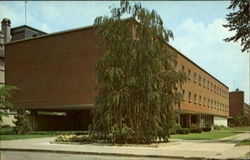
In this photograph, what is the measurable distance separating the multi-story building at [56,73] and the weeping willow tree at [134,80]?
11323 mm

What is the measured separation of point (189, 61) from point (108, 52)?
29214 mm

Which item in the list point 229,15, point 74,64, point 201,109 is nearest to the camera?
point 229,15

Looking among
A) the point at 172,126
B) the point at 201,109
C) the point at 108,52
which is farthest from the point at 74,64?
the point at 201,109

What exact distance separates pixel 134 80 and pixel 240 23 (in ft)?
23.6

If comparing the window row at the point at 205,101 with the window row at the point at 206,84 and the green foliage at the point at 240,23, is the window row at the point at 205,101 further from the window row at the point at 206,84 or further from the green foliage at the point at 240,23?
the green foliage at the point at 240,23

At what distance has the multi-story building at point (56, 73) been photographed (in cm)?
3372

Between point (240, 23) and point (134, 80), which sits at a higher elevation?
point (240, 23)

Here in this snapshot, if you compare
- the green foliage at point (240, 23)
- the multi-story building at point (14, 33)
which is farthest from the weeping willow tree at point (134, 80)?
the multi-story building at point (14, 33)

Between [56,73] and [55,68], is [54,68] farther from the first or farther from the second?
[56,73]

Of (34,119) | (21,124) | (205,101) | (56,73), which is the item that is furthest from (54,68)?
(205,101)

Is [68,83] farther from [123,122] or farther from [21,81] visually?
[123,122]

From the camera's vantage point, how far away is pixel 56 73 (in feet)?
118

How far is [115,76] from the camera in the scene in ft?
63.0

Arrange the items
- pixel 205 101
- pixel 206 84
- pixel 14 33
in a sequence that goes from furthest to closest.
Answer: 1. pixel 206 84
2. pixel 205 101
3. pixel 14 33
